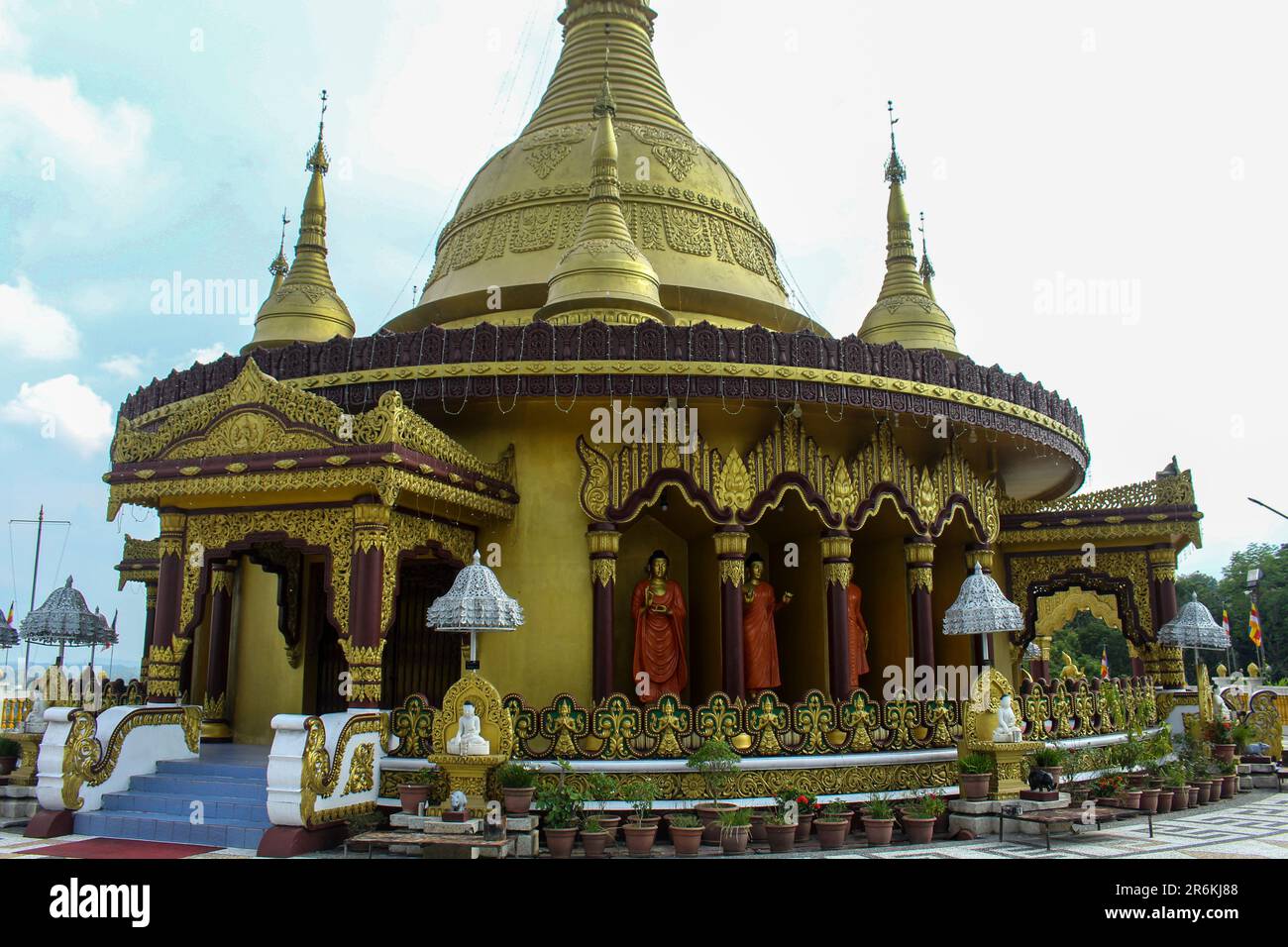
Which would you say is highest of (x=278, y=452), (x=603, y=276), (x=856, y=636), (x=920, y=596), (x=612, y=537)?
(x=603, y=276)

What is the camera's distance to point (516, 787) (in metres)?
10.2

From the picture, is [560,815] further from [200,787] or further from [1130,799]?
[1130,799]

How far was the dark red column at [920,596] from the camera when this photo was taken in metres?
14.6

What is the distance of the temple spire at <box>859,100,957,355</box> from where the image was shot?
1917 centimetres

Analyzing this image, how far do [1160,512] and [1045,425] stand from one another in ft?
13.5

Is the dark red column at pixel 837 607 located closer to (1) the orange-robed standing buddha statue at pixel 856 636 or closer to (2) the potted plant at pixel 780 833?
(1) the orange-robed standing buddha statue at pixel 856 636

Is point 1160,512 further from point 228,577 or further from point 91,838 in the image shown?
point 91,838

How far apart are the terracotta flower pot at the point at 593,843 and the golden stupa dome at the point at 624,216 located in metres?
9.38

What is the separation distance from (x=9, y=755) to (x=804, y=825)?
1027 centimetres

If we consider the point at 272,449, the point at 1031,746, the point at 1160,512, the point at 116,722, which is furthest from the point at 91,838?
the point at 1160,512

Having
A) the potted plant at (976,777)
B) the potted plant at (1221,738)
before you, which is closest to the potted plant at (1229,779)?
the potted plant at (1221,738)

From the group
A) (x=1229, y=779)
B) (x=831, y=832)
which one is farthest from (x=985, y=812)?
(x=1229, y=779)

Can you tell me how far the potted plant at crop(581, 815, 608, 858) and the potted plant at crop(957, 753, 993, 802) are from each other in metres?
4.00

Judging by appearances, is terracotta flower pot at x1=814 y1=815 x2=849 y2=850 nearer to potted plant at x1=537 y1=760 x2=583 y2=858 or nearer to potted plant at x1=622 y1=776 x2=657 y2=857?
potted plant at x1=622 y1=776 x2=657 y2=857
